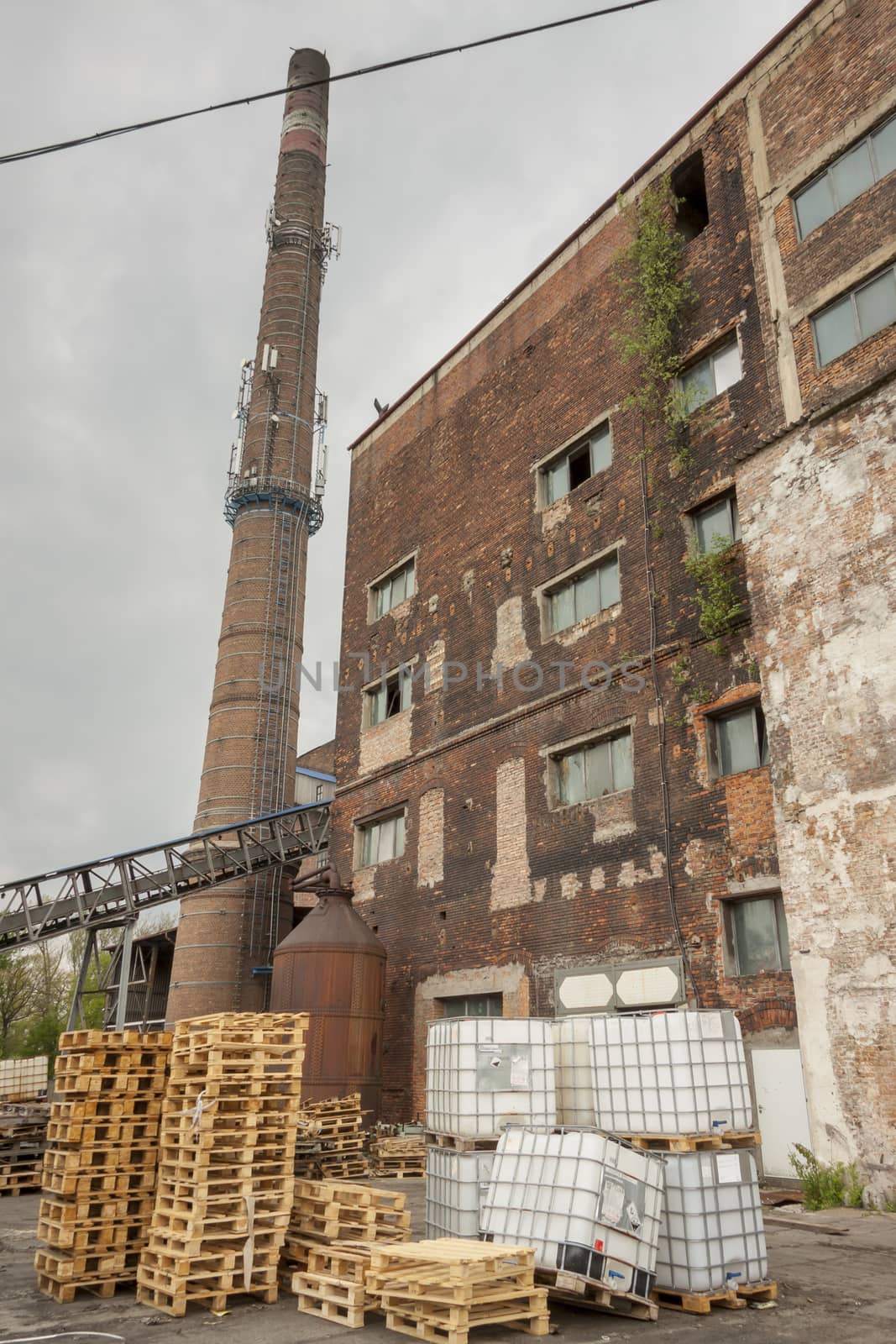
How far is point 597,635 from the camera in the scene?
15.4 meters

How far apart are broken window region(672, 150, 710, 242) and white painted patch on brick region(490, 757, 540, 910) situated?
9.87 meters

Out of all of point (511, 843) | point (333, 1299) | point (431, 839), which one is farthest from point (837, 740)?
point (431, 839)

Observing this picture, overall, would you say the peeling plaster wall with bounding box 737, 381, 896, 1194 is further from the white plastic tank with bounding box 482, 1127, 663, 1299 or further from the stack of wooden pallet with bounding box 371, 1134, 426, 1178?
the stack of wooden pallet with bounding box 371, 1134, 426, 1178

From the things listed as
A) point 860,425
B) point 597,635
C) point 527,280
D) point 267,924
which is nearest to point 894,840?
point 860,425

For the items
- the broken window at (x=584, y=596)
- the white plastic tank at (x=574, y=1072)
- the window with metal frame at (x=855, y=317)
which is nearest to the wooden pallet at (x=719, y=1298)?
the white plastic tank at (x=574, y=1072)

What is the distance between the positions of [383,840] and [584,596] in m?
6.88

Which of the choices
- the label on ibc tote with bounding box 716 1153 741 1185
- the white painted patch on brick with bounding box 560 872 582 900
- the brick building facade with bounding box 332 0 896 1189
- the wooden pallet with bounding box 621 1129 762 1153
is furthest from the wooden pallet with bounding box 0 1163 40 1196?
the label on ibc tote with bounding box 716 1153 741 1185

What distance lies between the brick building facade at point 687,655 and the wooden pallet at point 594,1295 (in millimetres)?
4745

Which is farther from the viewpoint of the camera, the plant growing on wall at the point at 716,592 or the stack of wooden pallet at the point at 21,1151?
the plant growing on wall at the point at 716,592

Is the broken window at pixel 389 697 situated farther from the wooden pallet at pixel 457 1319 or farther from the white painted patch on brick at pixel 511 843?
the wooden pallet at pixel 457 1319

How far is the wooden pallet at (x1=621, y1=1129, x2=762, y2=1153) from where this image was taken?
6.79 m

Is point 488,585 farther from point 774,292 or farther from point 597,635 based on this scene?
point 774,292

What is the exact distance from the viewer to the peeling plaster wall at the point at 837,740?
32.3 ft

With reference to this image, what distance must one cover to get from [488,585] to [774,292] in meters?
7.20
